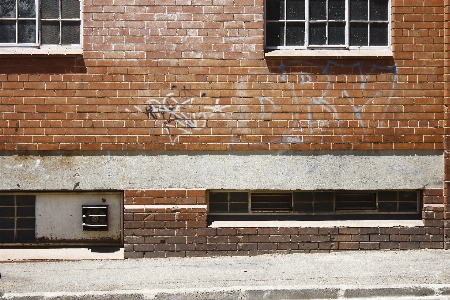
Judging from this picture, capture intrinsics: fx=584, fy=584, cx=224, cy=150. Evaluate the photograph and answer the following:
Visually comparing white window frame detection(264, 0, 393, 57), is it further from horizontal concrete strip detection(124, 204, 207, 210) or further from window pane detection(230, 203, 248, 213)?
horizontal concrete strip detection(124, 204, 207, 210)

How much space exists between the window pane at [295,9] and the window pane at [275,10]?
0.27 ft

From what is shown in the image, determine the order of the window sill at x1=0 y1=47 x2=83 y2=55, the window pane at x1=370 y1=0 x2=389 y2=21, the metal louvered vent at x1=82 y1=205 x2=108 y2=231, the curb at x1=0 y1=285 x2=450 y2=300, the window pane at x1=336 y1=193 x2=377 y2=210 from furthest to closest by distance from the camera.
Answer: the window pane at x1=336 y1=193 x2=377 y2=210 → the window pane at x1=370 y1=0 x2=389 y2=21 → the metal louvered vent at x1=82 y1=205 x2=108 y2=231 → the window sill at x1=0 y1=47 x2=83 y2=55 → the curb at x1=0 y1=285 x2=450 y2=300

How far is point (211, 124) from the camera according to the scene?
7684 millimetres

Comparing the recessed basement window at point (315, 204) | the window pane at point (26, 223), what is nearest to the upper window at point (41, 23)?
the window pane at point (26, 223)

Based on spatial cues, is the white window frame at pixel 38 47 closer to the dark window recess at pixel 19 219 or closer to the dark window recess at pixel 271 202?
the dark window recess at pixel 19 219

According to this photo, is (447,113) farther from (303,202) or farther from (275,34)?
(275,34)

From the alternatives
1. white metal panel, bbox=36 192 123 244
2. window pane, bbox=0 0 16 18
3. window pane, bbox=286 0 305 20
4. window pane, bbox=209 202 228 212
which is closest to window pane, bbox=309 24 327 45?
window pane, bbox=286 0 305 20

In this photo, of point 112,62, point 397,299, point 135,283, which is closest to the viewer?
point 397,299

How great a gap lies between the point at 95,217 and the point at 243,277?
7.76 ft

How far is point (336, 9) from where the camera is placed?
7859mm

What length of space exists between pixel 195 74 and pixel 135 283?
2827 mm

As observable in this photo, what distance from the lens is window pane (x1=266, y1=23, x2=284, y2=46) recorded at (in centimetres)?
784

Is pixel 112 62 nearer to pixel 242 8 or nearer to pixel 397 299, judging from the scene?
pixel 242 8

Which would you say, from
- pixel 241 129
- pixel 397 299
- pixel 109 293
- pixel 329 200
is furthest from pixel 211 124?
pixel 397 299
